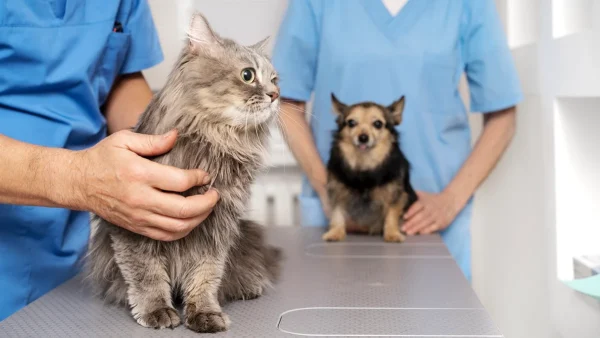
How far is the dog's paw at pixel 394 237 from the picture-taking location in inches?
64.0

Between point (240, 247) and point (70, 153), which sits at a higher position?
point (70, 153)

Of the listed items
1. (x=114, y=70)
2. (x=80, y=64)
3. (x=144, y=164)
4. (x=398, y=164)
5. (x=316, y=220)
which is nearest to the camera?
(x=144, y=164)

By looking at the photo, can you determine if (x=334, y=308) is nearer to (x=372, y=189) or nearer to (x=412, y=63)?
(x=372, y=189)

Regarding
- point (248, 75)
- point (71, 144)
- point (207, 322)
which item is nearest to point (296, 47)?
point (71, 144)

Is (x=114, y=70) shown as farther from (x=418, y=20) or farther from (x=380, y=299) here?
(x=418, y=20)

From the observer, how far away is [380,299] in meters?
1.07

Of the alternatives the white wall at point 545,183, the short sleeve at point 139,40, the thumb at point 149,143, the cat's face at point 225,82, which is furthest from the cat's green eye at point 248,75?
the white wall at point 545,183

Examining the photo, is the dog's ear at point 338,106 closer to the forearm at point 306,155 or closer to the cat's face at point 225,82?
the forearm at point 306,155

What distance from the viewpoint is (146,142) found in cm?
90

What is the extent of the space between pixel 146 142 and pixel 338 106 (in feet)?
3.01

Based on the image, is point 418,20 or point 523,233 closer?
point 418,20

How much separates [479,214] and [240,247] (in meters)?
1.48

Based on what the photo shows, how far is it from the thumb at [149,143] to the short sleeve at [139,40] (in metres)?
0.59

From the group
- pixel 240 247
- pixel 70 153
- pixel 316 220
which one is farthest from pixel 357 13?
pixel 70 153
